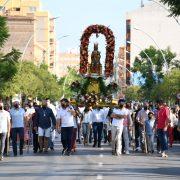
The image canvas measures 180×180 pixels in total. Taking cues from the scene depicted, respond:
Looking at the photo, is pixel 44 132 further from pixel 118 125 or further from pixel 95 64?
pixel 95 64

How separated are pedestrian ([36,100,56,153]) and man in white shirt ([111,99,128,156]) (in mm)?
1992

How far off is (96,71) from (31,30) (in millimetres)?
103889

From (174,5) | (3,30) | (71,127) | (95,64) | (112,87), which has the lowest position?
(71,127)

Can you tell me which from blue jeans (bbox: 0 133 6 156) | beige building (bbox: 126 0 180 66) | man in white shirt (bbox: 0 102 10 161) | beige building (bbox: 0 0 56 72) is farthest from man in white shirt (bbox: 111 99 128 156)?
beige building (bbox: 126 0 180 66)

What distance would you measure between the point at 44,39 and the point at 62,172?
157m

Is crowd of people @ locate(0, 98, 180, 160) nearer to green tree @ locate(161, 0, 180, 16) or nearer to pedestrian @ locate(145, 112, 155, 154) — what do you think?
pedestrian @ locate(145, 112, 155, 154)

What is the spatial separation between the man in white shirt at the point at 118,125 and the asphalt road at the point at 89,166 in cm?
39

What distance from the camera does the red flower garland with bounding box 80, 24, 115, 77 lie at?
164 feet

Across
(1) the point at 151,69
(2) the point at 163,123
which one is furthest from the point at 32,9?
(2) the point at 163,123

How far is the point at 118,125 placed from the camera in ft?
95.1

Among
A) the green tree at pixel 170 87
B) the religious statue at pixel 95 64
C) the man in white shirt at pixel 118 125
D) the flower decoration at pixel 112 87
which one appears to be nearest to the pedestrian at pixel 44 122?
the man in white shirt at pixel 118 125

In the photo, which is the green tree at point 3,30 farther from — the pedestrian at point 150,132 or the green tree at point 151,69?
the green tree at point 151,69

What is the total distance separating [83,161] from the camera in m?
25.0

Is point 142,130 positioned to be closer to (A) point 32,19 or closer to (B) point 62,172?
(B) point 62,172
